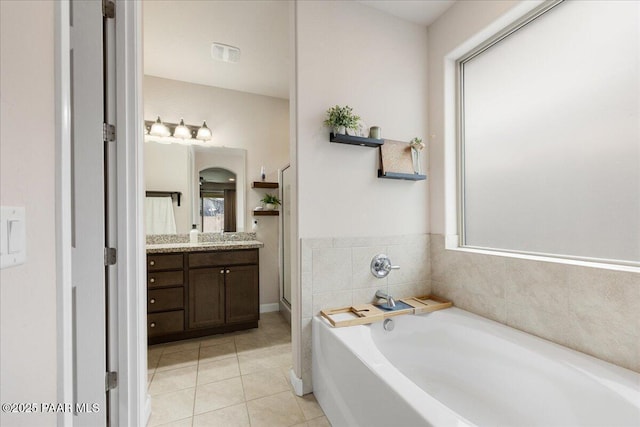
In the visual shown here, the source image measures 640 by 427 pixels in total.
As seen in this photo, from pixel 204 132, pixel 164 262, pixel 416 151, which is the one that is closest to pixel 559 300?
pixel 416 151

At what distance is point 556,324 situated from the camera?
1.40 meters

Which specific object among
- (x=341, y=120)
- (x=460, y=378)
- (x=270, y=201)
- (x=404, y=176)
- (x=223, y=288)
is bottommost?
(x=460, y=378)

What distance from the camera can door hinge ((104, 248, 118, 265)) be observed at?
1280 mm

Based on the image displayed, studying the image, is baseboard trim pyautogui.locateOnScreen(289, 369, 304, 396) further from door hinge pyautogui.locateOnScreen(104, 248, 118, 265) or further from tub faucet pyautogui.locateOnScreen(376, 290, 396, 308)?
door hinge pyautogui.locateOnScreen(104, 248, 118, 265)

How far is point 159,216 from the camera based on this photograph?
9.35 ft

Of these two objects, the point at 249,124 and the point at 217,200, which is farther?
the point at 249,124

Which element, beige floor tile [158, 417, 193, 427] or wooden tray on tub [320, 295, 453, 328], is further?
wooden tray on tub [320, 295, 453, 328]

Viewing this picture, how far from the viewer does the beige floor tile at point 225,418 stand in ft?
4.85

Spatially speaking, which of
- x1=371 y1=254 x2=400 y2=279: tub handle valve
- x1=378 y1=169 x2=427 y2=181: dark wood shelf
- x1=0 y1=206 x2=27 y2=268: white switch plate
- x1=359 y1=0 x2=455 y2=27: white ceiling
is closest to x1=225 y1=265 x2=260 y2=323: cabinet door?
x1=371 y1=254 x2=400 y2=279: tub handle valve

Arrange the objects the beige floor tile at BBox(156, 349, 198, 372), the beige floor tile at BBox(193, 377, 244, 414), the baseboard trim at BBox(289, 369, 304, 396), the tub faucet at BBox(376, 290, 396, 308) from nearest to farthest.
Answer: the beige floor tile at BBox(193, 377, 244, 414) < the baseboard trim at BBox(289, 369, 304, 396) < the tub faucet at BBox(376, 290, 396, 308) < the beige floor tile at BBox(156, 349, 198, 372)

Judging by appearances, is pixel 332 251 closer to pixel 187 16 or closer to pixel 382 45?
pixel 382 45

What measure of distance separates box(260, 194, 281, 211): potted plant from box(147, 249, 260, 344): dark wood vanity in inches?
28.3

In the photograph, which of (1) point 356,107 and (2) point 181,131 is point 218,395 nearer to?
(1) point 356,107

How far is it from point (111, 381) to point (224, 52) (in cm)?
263
